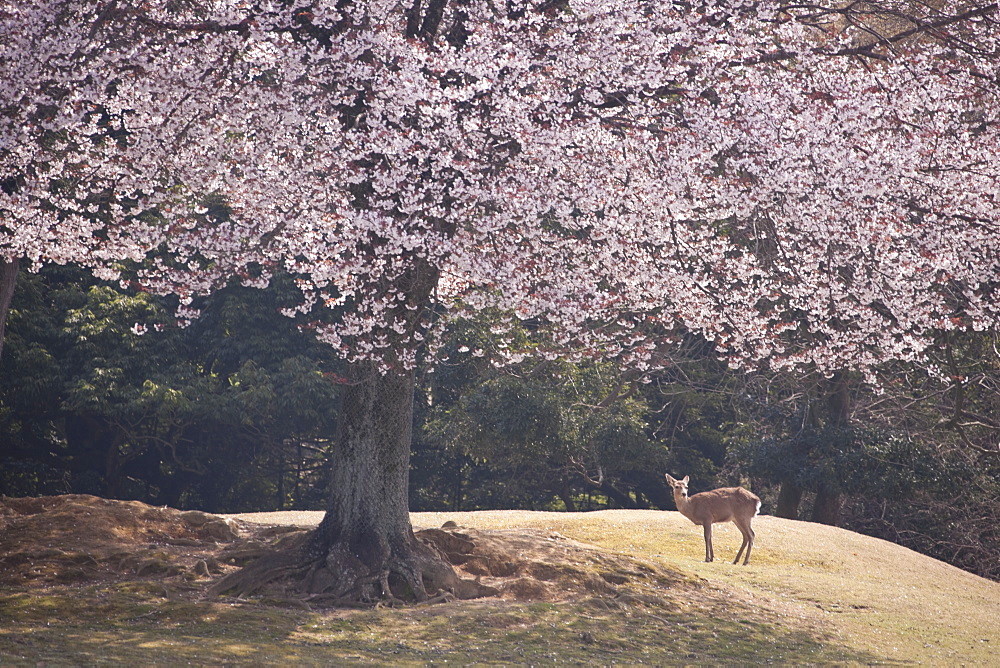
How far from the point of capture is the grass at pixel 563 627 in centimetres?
941

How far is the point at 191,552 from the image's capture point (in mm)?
13789

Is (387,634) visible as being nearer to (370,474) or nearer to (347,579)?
(347,579)

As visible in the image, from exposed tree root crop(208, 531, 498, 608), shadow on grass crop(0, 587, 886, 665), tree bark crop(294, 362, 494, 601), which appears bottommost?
shadow on grass crop(0, 587, 886, 665)

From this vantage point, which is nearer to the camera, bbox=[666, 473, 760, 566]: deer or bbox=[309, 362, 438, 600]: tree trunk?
bbox=[309, 362, 438, 600]: tree trunk

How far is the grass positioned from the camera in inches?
371

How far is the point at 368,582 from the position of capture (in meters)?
11.9

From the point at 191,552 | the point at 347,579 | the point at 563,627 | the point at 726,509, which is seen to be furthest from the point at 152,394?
the point at 563,627

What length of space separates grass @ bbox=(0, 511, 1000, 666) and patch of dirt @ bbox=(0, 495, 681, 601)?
43cm

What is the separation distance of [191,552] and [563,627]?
5.95 m

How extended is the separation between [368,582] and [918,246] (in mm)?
8890

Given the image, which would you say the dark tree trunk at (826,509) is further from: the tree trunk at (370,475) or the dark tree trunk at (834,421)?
the tree trunk at (370,475)

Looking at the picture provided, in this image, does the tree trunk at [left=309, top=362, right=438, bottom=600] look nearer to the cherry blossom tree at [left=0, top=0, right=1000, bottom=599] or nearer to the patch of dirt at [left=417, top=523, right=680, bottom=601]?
the cherry blossom tree at [left=0, top=0, right=1000, bottom=599]

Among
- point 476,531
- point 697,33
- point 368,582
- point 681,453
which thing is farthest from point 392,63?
point 681,453

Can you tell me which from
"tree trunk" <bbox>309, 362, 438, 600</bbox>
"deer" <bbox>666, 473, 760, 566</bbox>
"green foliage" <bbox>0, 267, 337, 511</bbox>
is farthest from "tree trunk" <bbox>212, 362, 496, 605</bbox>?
"green foliage" <bbox>0, 267, 337, 511</bbox>
